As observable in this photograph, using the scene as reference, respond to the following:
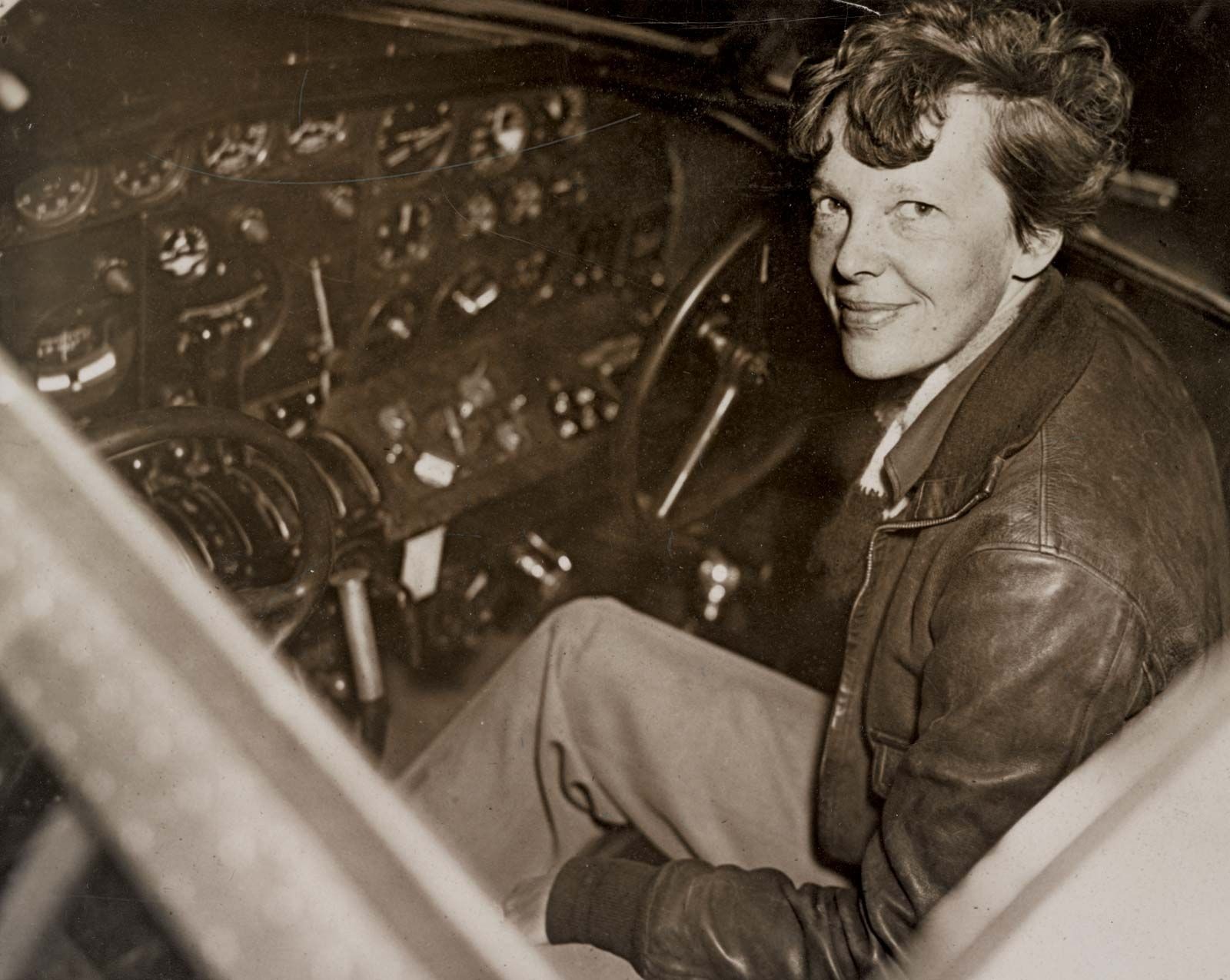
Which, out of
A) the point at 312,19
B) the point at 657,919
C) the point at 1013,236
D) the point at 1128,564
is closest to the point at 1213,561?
the point at 1128,564

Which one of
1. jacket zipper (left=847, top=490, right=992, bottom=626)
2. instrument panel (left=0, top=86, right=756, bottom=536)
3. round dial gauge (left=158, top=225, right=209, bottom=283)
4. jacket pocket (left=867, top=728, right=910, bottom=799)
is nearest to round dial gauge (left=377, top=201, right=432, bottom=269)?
instrument panel (left=0, top=86, right=756, bottom=536)

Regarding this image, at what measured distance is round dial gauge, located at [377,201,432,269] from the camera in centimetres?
125

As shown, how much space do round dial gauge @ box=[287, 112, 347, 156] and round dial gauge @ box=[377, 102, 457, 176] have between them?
1.9 inches

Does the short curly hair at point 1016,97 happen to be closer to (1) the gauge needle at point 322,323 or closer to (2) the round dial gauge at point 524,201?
(2) the round dial gauge at point 524,201

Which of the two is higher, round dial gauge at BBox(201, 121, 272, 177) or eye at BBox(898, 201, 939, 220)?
round dial gauge at BBox(201, 121, 272, 177)

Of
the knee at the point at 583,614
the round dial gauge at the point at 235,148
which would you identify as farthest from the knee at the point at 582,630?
the round dial gauge at the point at 235,148

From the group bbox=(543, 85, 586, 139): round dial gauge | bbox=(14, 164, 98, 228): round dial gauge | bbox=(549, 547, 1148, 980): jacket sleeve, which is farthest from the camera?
bbox=(14, 164, 98, 228): round dial gauge

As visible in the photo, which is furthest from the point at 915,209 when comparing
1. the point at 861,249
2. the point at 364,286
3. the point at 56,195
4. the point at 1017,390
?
the point at 56,195

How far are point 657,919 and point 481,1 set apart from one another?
3.38ft

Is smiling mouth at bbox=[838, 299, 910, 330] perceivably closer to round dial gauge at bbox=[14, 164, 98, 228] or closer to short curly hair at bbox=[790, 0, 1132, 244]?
short curly hair at bbox=[790, 0, 1132, 244]

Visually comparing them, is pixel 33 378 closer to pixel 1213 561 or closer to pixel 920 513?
pixel 920 513

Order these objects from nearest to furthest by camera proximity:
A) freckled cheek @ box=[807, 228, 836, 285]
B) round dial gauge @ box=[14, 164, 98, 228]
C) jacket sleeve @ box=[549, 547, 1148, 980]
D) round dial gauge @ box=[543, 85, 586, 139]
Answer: jacket sleeve @ box=[549, 547, 1148, 980]
freckled cheek @ box=[807, 228, 836, 285]
round dial gauge @ box=[543, 85, 586, 139]
round dial gauge @ box=[14, 164, 98, 228]

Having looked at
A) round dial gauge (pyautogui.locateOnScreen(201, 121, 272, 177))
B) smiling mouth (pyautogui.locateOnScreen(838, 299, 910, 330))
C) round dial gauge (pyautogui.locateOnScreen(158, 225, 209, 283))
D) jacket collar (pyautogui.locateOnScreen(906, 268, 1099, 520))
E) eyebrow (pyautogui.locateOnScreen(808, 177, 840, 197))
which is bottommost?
jacket collar (pyautogui.locateOnScreen(906, 268, 1099, 520))

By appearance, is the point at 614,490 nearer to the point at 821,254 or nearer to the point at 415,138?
the point at 821,254
